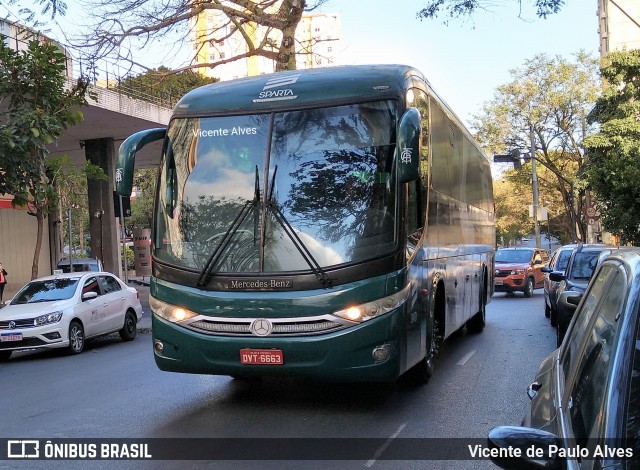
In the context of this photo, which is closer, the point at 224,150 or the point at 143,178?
the point at 224,150

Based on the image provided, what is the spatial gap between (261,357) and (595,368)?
4298mm

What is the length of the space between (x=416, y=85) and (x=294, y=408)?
3805 millimetres

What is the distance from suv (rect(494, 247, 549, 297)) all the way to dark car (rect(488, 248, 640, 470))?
22.0m

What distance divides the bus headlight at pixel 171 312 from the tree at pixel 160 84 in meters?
15.7

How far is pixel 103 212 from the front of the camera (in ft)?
95.3

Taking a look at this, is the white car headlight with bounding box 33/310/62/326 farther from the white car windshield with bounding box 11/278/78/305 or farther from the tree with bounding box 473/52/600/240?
the tree with bounding box 473/52/600/240

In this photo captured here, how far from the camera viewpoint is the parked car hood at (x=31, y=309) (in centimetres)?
1277

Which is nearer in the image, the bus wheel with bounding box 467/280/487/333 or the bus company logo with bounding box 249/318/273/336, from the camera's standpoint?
the bus company logo with bounding box 249/318/273/336

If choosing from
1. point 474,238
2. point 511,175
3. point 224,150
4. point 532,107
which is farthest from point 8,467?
point 511,175

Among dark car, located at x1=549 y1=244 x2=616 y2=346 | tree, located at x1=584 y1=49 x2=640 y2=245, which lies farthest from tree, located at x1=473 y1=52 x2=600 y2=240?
dark car, located at x1=549 y1=244 x2=616 y2=346

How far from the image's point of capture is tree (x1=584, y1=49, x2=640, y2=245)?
1884 cm

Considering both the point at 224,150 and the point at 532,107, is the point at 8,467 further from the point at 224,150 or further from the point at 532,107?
the point at 532,107

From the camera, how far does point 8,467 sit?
5.50 metres

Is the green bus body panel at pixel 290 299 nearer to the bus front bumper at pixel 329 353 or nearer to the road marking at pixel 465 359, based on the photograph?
the bus front bumper at pixel 329 353
